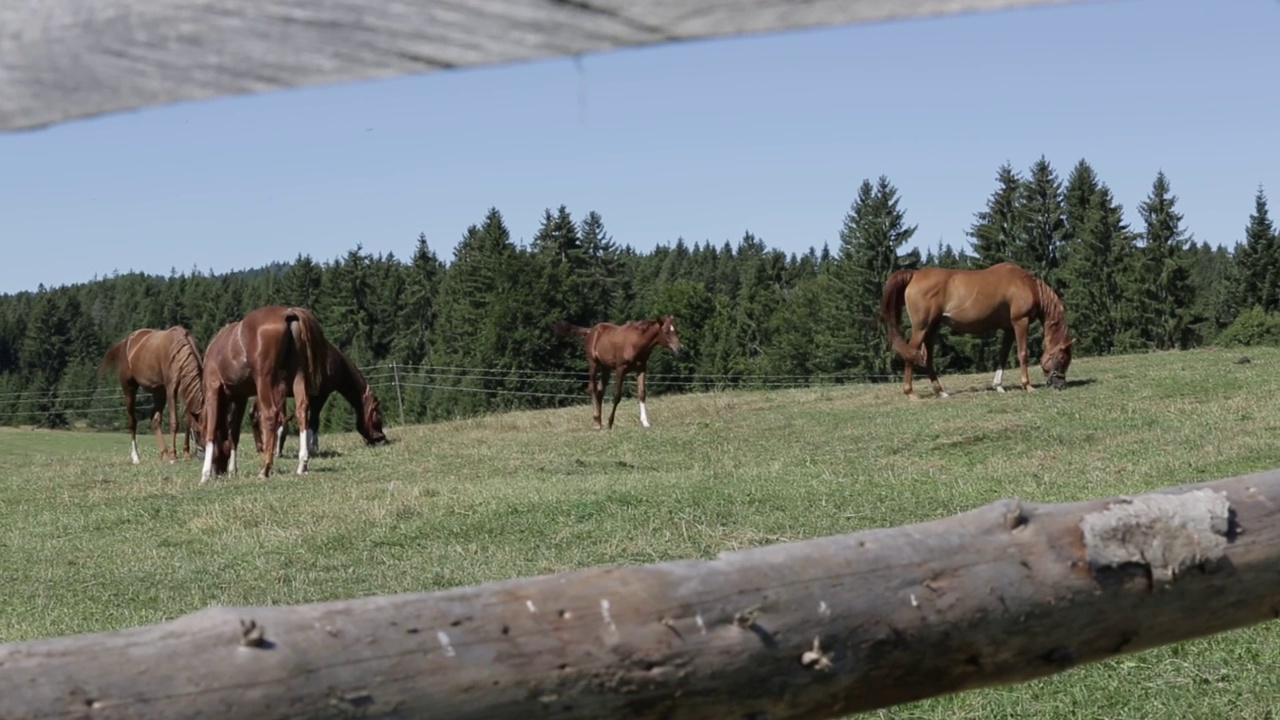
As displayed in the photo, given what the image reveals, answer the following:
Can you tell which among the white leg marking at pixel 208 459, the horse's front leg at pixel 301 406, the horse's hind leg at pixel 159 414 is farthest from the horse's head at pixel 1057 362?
the horse's hind leg at pixel 159 414

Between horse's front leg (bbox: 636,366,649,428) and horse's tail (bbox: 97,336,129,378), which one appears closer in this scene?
horse's front leg (bbox: 636,366,649,428)

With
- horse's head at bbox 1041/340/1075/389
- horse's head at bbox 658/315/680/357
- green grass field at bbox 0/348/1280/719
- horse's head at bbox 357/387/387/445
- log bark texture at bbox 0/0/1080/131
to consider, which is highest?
horse's head at bbox 658/315/680/357

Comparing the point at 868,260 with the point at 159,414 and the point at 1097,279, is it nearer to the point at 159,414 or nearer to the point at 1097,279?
the point at 1097,279

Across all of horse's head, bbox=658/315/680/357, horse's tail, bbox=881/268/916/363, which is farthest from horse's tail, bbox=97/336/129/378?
horse's tail, bbox=881/268/916/363

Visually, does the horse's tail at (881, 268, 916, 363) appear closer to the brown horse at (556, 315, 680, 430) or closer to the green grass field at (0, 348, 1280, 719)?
the green grass field at (0, 348, 1280, 719)

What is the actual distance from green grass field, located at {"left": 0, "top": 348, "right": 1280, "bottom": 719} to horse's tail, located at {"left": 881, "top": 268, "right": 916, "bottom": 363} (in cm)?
87

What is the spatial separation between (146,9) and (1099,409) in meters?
16.3

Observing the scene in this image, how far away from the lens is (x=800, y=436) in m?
17.0

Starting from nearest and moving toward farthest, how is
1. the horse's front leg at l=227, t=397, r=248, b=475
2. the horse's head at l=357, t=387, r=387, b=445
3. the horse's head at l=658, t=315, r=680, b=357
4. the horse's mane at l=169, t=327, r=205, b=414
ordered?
the horse's front leg at l=227, t=397, r=248, b=475
the horse's mane at l=169, t=327, r=205, b=414
the horse's head at l=357, t=387, r=387, b=445
the horse's head at l=658, t=315, r=680, b=357

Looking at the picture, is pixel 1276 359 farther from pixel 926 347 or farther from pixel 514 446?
pixel 514 446

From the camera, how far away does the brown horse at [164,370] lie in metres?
19.1

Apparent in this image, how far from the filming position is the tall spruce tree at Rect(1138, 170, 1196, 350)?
7025 cm

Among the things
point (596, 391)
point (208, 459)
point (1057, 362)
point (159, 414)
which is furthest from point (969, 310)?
point (159, 414)

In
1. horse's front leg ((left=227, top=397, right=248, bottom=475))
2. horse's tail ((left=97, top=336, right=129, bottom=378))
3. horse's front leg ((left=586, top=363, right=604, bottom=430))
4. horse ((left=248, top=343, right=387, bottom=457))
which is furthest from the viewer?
horse's tail ((left=97, top=336, right=129, bottom=378))
